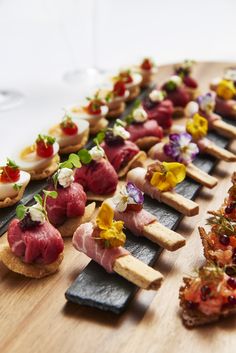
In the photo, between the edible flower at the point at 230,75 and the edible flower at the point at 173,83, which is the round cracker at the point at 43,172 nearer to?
the edible flower at the point at 173,83

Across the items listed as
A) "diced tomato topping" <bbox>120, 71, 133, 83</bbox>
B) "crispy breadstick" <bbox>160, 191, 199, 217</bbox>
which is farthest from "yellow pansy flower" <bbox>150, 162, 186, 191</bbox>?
"diced tomato topping" <bbox>120, 71, 133, 83</bbox>

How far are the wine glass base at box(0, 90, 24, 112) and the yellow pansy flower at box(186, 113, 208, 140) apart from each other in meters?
1.80

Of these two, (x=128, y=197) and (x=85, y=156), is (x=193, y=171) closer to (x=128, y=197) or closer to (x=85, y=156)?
(x=85, y=156)

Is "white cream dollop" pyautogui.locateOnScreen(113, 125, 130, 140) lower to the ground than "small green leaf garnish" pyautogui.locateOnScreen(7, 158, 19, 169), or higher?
lower

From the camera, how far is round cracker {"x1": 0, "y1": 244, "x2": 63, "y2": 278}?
148 inches

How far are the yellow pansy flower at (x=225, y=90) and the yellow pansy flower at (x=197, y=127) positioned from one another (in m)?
0.68

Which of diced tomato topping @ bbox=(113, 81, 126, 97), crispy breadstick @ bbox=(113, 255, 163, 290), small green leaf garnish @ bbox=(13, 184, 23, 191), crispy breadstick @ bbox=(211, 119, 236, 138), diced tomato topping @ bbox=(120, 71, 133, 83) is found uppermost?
small green leaf garnish @ bbox=(13, 184, 23, 191)

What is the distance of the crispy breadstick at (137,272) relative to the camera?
11.3 feet

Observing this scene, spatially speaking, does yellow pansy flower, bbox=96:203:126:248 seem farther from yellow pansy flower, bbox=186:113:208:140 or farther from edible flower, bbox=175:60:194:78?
edible flower, bbox=175:60:194:78

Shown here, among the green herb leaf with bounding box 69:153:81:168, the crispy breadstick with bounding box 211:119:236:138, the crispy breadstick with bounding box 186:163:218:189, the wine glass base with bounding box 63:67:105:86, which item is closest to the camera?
the green herb leaf with bounding box 69:153:81:168

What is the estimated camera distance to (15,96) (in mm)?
6359

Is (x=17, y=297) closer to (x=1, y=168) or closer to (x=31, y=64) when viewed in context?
(x=1, y=168)

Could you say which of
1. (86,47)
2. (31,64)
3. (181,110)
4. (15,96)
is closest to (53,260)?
(181,110)

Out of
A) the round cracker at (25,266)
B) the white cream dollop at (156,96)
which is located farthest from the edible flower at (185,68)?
the round cracker at (25,266)
